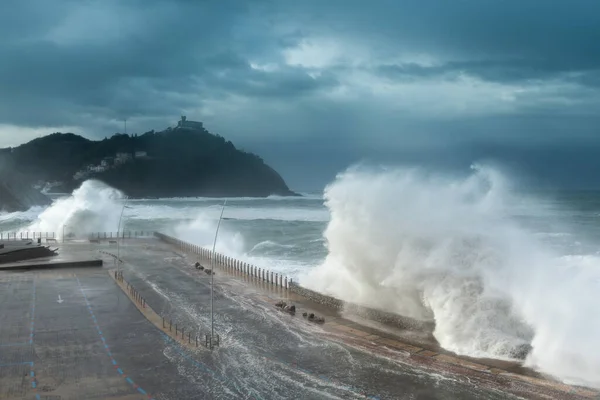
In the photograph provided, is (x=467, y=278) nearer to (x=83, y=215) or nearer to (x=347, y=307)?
(x=347, y=307)

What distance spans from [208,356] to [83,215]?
216 feet

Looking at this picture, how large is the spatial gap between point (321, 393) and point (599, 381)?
30.3 feet

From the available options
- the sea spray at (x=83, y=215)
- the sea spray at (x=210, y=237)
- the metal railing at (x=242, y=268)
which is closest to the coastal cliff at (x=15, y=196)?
Answer: the sea spray at (x=83, y=215)

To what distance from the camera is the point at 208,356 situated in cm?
1898

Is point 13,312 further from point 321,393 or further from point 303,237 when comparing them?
point 303,237

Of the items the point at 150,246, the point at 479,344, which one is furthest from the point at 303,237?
the point at 479,344

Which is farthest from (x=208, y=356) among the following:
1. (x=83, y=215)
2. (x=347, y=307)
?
(x=83, y=215)

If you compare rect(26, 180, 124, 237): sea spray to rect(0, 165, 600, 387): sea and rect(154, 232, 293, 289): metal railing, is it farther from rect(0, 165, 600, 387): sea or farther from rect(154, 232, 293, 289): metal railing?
rect(0, 165, 600, 387): sea

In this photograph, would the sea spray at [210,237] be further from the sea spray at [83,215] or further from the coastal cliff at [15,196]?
the coastal cliff at [15,196]

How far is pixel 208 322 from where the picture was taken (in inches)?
952

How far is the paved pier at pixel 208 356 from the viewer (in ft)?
51.3

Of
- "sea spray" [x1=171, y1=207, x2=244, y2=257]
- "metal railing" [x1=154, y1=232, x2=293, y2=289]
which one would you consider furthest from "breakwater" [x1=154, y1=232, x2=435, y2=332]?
"sea spray" [x1=171, y1=207, x2=244, y2=257]

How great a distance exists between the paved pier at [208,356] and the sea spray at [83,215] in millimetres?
47743

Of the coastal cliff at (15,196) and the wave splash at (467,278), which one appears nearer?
the wave splash at (467,278)
